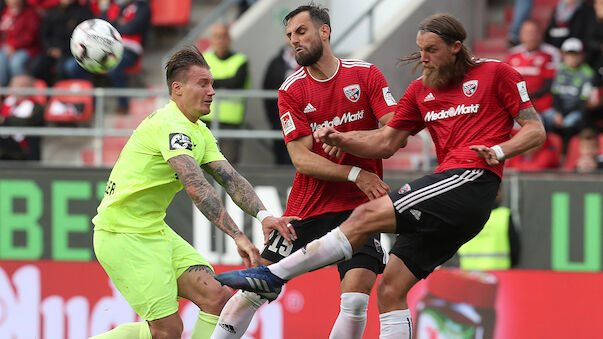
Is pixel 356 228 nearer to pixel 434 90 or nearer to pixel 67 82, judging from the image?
pixel 434 90

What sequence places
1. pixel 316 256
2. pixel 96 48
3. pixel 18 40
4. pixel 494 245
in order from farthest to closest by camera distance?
pixel 18 40 < pixel 494 245 < pixel 96 48 < pixel 316 256

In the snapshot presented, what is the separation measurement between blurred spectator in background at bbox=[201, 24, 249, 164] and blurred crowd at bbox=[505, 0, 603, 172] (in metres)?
3.27

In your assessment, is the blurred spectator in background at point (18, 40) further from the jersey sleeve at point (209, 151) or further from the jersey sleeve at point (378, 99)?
the jersey sleeve at point (378, 99)

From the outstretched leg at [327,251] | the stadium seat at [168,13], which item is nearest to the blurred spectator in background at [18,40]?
the stadium seat at [168,13]

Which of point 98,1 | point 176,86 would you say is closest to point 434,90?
point 176,86

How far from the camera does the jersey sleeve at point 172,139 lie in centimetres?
618

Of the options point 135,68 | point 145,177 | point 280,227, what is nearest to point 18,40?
point 135,68

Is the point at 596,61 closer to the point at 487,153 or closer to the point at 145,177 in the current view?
the point at 487,153

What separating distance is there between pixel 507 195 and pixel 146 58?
661 cm

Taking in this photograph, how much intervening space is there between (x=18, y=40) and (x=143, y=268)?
8620 mm

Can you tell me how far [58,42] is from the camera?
13.7 meters

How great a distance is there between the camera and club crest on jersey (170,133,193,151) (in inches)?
244

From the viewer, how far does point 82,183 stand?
35.3ft

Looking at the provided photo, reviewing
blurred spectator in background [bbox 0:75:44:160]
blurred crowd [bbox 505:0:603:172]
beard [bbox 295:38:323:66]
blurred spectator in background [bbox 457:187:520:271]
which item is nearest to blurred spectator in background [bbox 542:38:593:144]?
blurred crowd [bbox 505:0:603:172]
